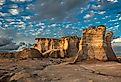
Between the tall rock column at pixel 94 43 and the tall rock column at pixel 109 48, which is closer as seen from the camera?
the tall rock column at pixel 94 43

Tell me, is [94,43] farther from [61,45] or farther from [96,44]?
[61,45]

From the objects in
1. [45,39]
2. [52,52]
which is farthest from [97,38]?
[45,39]

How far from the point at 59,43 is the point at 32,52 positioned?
2021cm

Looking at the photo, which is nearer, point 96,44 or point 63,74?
point 63,74

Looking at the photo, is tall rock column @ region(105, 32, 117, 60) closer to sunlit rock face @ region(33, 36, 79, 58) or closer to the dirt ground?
the dirt ground

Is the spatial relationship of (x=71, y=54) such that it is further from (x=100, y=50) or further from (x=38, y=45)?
(x=100, y=50)

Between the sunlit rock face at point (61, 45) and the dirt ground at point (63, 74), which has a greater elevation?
the sunlit rock face at point (61, 45)

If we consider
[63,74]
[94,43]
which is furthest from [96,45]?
[63,74]

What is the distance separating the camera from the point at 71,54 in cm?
6638

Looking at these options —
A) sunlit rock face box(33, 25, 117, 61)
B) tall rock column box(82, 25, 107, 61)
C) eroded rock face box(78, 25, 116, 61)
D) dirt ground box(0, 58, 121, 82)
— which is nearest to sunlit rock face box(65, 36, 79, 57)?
sunlit rock face box(33, 25, 117, 61)

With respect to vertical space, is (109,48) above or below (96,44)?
below

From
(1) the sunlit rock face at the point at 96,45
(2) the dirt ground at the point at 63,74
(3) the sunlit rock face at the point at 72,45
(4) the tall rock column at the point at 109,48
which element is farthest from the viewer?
(3) the sunlit rock face at the point at 72,45

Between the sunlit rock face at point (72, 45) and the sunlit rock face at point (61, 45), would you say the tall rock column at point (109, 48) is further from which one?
the sunlit rock face at point (72, 45)

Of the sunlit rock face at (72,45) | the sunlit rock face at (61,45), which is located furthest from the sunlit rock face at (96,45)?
the sunlit rock face at (72,45)
